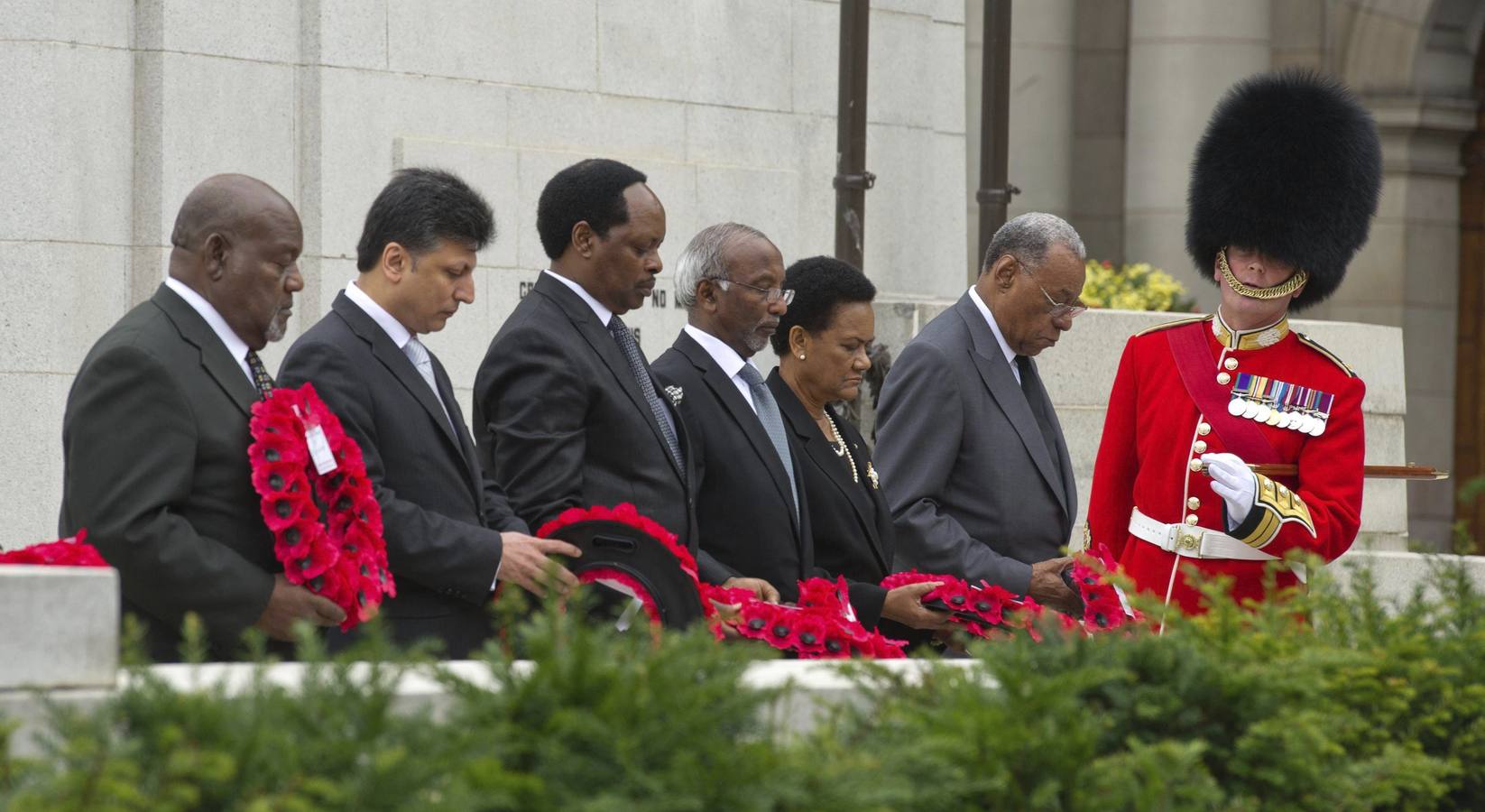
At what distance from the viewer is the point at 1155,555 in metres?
6.12

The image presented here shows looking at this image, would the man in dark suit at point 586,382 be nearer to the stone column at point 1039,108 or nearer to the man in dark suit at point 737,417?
the man in dark suit at point 737,417

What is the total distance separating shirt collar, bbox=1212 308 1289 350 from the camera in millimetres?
6152

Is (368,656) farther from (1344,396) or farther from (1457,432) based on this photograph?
(1457,432)

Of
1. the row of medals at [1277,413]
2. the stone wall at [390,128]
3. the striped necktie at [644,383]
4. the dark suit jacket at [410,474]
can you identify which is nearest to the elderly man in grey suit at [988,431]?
the row of medals at [1277,413]

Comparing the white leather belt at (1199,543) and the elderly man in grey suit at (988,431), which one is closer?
the white leather belt at (1199,543)

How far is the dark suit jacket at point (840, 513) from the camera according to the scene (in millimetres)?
6020

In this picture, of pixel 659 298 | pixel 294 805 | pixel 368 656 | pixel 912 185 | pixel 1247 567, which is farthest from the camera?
pixel 912 185

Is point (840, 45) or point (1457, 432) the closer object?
point (840, 45)

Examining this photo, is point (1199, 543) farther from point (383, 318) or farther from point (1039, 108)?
point (1039, 108)

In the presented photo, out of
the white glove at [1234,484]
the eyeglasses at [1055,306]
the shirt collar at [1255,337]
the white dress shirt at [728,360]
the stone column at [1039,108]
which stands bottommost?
the white glove at [1234,484]

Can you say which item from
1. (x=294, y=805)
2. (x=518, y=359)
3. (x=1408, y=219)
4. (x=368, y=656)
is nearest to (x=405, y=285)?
(x=518, y=359)

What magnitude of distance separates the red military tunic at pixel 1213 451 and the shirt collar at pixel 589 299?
65.8 inches

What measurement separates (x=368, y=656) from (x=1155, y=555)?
3.52 metres

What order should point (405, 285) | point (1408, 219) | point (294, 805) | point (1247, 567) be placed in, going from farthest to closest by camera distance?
1. point (1408, 219)
2. point (1247, 567)
3. point (405, 285)
4. point (294, 805)
